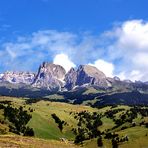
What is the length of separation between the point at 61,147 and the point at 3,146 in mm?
21231

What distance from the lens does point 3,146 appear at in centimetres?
8544

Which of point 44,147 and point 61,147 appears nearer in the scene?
point 44,147

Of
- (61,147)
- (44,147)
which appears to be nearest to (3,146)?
(44,147)

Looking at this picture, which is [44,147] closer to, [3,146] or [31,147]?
[31,147]

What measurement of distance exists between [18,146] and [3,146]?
3796 mm

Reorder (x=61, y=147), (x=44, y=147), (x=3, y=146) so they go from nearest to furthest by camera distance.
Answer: (x=3, y=146) < (x=44, y=147) < (x=61, y=147)

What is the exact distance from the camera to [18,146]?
8806 centimetres

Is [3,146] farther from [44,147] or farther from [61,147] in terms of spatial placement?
[61,147]

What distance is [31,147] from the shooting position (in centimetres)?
8944

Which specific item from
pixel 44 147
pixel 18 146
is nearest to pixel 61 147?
pixel 44 147

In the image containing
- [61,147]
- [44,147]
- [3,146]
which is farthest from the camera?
[61,147]

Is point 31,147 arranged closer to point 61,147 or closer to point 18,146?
point 18,146

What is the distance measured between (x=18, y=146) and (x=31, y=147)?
9.72 ft

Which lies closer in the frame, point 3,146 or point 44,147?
point 3,146
